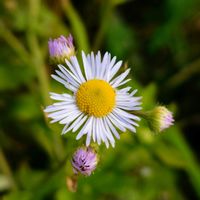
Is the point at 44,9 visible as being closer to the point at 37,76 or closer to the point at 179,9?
the point at 37,76

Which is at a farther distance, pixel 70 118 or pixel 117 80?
pixel 117 80

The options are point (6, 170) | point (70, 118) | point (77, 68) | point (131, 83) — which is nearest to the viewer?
point (70, 118)

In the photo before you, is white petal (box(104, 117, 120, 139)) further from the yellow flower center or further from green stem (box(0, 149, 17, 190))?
green stem (box(0, 149, 17, 190))

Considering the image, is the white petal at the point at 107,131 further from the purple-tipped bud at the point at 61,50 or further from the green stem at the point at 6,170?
the green stem at the point at 6,170

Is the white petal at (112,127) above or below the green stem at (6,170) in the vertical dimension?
below

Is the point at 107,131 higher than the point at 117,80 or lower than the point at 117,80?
lower

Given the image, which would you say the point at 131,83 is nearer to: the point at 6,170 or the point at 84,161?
the point at 6,170

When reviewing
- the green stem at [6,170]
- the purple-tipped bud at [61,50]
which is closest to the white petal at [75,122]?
the purple-tipped bud at [61,50]

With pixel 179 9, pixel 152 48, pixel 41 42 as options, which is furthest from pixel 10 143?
pixel 179 9

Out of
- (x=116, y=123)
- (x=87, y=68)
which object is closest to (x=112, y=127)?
(x=116, y=123)
